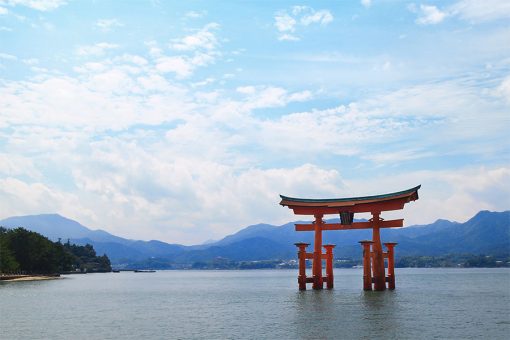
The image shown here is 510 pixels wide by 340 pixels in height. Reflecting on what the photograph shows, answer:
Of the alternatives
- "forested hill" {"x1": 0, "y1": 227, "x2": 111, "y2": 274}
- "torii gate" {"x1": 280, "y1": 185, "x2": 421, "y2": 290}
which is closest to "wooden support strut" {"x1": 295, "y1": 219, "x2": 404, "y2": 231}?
"torii gate" {"x1": 280, "y1": 185, "x2": 421, "y2": 290}

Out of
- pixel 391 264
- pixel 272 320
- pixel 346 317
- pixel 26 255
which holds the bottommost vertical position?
pixel 272 320

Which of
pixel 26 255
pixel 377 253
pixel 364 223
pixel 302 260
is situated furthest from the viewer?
pixel 26 255

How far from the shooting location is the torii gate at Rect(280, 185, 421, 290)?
46250mm

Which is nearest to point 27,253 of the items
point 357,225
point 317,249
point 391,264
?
point 317,249

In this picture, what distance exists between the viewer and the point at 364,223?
163ft

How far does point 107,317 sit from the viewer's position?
37062 mm

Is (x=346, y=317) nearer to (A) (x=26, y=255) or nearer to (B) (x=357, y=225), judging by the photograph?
(B) (x=357, y=225)

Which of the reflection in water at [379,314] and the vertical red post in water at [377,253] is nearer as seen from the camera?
the reflection in water at [379,314]

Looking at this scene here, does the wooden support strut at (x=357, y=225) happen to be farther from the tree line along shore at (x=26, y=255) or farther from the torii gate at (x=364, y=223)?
the tree line along shore at (x=26, y=255)

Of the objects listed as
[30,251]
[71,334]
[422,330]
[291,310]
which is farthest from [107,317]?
[30,251]

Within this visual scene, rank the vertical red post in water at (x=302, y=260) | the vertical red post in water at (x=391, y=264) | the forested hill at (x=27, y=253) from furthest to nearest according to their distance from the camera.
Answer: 1. the forested hill at (x=27, y=253)
2. the vertical red post in water at (x=302, y=260)
3. the vertical red post in water at (x=391, y=264)

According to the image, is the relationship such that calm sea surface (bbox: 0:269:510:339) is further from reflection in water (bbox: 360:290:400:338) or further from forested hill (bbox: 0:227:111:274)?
forested hill (bbox: 0:227:111:274)

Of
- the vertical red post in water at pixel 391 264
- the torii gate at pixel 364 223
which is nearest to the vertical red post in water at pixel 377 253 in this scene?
the torii gate at pixel 364 223

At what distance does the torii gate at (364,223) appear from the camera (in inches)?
→ 1821
